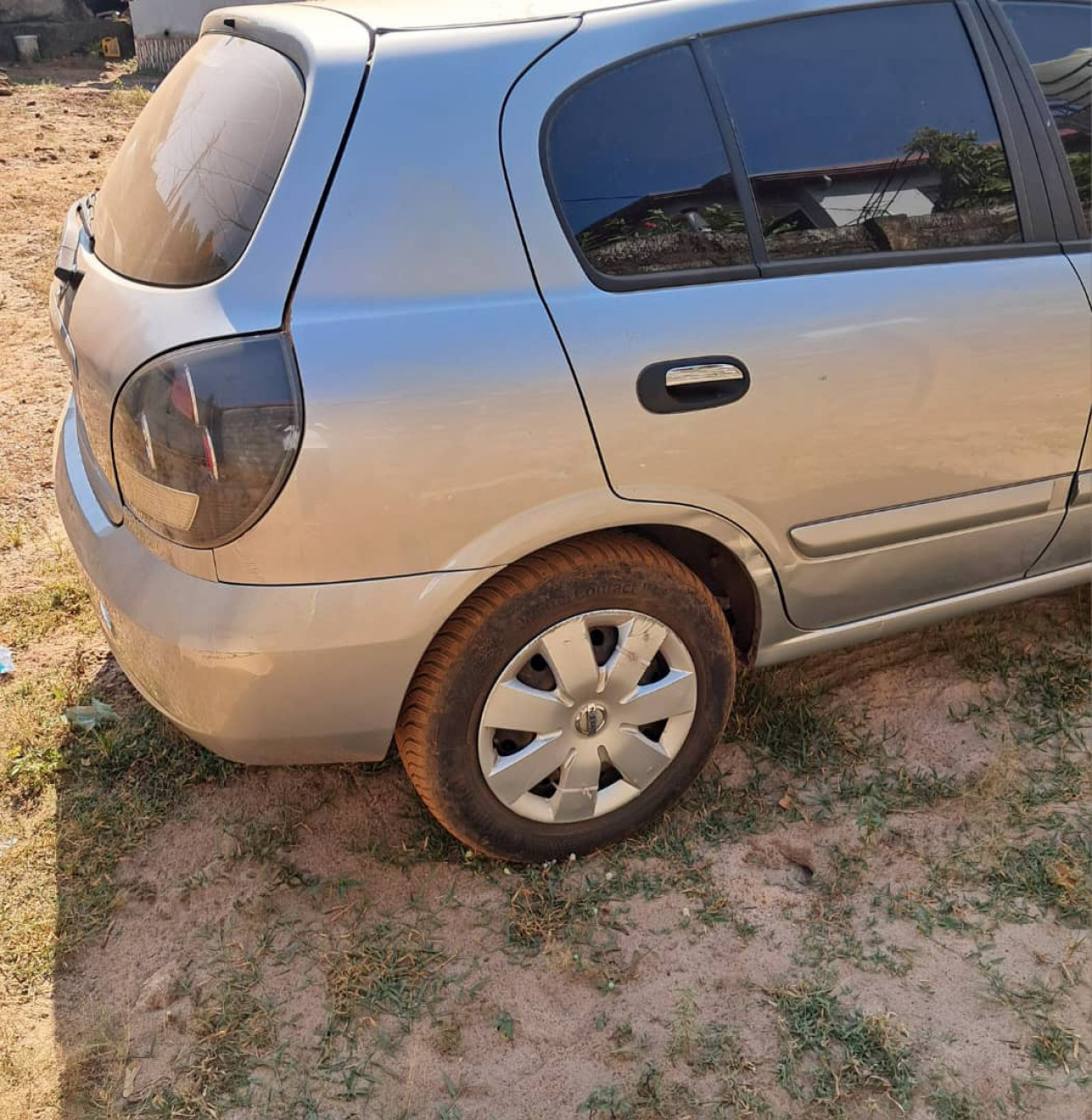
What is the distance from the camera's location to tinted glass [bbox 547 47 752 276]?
204 cm

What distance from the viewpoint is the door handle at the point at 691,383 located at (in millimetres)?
2061

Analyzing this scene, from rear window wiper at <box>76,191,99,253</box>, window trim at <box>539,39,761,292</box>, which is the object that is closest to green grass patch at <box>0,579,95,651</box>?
rear window wiper at <box>76,191,99,253</box>

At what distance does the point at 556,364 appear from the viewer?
1992 mm

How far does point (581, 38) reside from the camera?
81.2 inches

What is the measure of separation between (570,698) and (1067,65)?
1854mm

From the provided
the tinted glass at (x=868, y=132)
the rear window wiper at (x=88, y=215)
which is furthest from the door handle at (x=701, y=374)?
the rear window wiper at (x=88, y=215)

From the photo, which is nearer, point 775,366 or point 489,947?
point 775,366

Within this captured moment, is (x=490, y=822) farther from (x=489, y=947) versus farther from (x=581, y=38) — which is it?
(x=581, y=38)

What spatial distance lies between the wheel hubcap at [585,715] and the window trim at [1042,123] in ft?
4.31

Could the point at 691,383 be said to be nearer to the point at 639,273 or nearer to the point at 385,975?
the point at 639,273

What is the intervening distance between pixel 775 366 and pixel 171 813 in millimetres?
1753

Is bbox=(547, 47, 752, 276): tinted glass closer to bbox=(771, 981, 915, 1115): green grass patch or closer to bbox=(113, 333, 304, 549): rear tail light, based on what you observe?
bbox=(113, 333, 304, 549): rear tail light

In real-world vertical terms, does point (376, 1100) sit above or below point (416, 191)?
below

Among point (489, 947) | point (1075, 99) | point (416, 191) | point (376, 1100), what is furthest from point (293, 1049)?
point (1075, 99)
